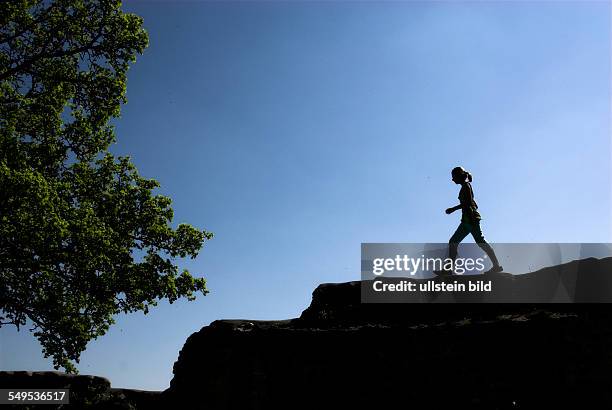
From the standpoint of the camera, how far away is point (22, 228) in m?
13.1

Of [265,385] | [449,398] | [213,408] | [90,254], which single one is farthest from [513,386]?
[90,254]

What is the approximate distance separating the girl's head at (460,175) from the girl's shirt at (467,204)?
112 mm

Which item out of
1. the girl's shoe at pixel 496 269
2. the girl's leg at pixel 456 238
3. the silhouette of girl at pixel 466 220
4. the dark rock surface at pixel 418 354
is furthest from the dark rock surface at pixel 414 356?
the girl's leg at pixel 456 238

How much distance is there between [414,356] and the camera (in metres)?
8.59

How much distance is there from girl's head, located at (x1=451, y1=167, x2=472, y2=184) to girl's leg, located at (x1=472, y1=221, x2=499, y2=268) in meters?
0.96

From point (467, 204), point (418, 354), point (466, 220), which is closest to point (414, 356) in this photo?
point (418, 354)

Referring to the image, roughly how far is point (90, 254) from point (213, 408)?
6794 mm

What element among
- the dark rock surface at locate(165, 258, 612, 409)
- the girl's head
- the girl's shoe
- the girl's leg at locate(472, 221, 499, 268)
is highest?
the girl's head

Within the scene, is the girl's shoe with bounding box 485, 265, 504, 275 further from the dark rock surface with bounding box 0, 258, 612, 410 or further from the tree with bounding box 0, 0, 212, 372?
the tree with bounding box 0, 0, 212, 372

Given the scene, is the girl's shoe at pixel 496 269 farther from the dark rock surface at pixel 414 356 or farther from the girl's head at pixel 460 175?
the girl's head at pixel 460 175

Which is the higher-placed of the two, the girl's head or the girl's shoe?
the girl's head

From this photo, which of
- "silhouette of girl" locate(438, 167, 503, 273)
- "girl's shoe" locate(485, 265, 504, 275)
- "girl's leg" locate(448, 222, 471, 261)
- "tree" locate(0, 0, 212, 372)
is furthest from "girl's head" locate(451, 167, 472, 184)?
"tree" locate(0, 0, 212, 372)

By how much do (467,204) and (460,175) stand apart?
25.1 inches

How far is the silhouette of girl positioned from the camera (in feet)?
32.4
